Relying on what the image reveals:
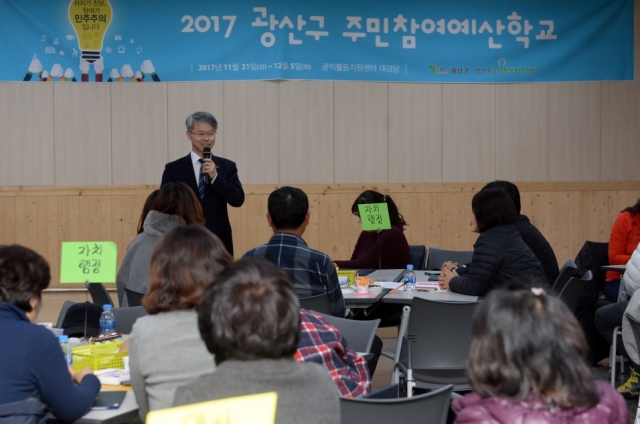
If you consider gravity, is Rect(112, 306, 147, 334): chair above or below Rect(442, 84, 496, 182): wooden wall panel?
below

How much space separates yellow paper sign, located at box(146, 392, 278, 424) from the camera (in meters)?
1.58

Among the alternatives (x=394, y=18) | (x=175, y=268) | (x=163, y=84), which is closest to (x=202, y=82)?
(x=163, y=84)

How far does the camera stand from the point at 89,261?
3.48 meters

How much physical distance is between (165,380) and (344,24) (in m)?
6.69

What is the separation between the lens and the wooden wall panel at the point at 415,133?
905 centimetres

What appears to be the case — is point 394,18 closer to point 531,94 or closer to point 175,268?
point 531,94

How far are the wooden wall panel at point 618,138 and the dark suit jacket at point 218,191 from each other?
17.3 ft

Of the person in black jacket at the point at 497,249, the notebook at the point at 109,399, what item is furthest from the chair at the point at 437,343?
the notebook at the point at 109,399

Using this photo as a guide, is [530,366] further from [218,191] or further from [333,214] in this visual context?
[333,214]

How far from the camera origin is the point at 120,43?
8.44 meters

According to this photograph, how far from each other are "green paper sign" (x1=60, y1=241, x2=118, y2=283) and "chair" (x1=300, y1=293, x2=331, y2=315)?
41.0 inches

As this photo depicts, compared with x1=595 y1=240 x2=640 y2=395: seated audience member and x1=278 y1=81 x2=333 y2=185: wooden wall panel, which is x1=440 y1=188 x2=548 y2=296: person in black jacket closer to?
x1=595 y1=240 x2=640 y2=395: seated audience member

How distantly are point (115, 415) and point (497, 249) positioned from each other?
8.81 ft

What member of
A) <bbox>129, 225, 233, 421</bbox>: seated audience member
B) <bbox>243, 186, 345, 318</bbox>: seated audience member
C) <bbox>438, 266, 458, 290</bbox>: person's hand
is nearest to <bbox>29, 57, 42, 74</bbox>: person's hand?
<bbox>243, 186, 345, 318</bbox>: seated audience member
